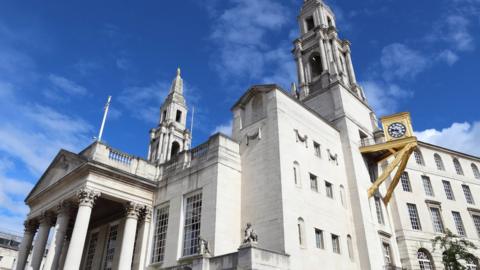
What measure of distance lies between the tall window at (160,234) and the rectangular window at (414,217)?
1960 centimetres

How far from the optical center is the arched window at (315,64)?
3850cm

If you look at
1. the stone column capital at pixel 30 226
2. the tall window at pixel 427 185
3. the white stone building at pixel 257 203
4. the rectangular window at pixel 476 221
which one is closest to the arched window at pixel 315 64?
the white stone building at pixel 257 203

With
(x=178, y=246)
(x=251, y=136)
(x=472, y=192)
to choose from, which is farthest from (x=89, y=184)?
(x=472, y=192)

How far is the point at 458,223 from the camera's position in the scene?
32.7m

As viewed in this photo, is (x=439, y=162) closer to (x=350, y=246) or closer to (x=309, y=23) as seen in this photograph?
(x=350, y=246)

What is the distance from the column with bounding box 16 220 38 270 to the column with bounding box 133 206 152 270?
32.3 ft

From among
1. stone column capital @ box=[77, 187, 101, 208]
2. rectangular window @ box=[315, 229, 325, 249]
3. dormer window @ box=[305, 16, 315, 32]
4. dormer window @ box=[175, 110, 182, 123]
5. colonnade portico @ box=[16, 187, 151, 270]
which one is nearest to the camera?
rectangular window @ box=[315, 229, 325, 249]

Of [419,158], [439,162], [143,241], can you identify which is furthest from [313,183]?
[439,162]

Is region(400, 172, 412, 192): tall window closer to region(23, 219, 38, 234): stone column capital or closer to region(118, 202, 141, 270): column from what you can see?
region(118, 202, 141, 270): column

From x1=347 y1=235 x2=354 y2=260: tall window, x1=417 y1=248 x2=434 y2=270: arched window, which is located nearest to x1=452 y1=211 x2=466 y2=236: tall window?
x1=417 y1=248 x2=434 y2=270: arched window

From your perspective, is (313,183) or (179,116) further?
(179,116)

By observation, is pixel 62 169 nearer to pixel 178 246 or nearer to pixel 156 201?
pixel 156 201

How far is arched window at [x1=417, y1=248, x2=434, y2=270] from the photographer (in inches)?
1119

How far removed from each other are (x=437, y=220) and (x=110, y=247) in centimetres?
2693
